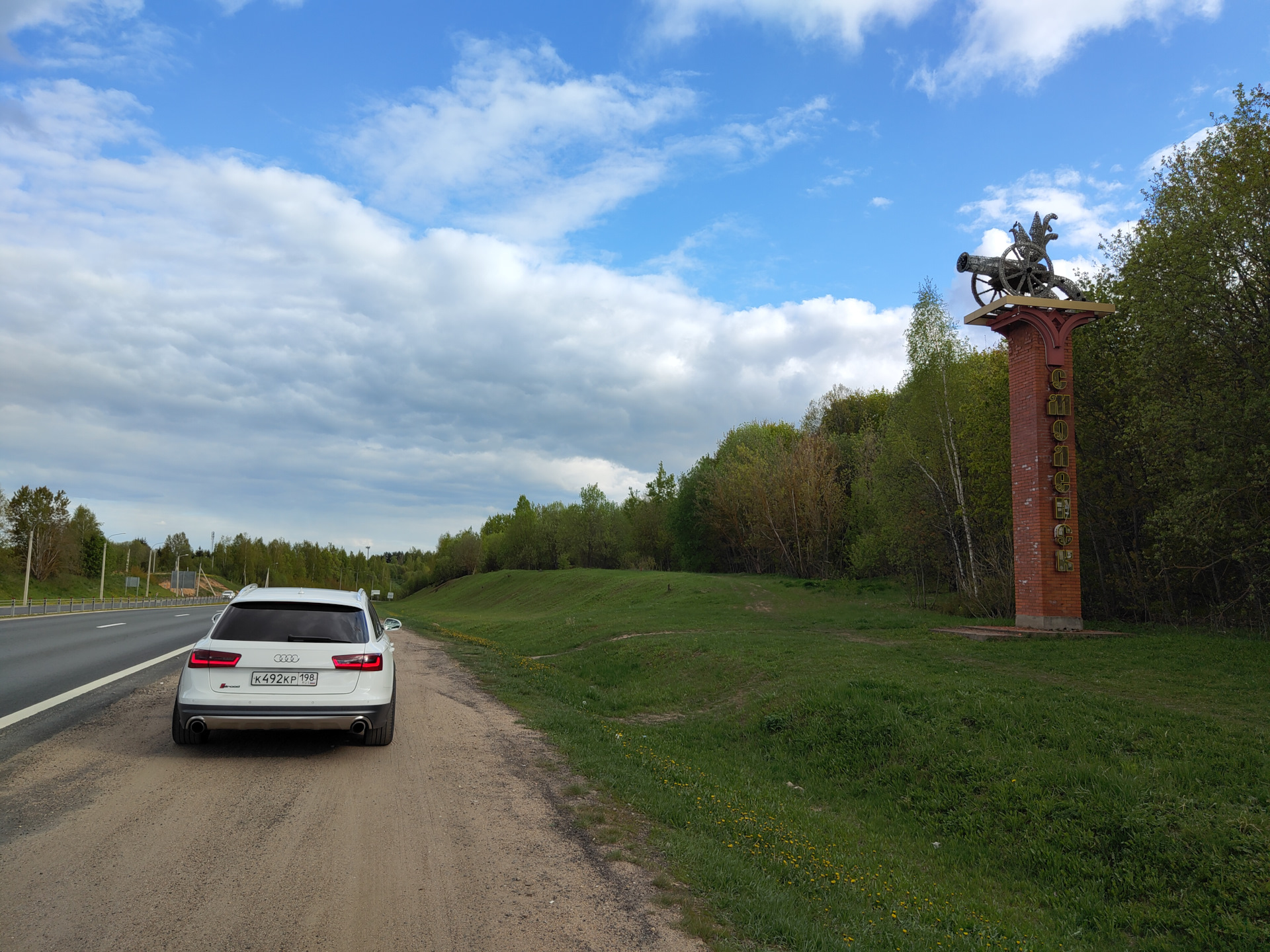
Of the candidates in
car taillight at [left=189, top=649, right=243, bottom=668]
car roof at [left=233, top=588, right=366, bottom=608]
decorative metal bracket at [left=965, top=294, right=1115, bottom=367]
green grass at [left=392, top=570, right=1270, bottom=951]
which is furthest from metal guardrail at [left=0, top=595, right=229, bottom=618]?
decorative metal bracket at [left=965, top=294, right=1115, bottom=367]

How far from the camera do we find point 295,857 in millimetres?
4758

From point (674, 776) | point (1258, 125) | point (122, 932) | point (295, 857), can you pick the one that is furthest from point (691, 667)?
point (1258, 125)

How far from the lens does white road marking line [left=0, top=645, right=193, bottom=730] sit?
858cm

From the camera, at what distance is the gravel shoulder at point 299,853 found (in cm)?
384

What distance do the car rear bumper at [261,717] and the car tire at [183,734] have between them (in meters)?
0.09

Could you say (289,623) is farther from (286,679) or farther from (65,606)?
(65,606)

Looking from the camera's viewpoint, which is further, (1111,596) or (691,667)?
(1111,596)

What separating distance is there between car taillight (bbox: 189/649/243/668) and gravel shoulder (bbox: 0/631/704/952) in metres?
0.92

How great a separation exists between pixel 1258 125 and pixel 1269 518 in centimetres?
877

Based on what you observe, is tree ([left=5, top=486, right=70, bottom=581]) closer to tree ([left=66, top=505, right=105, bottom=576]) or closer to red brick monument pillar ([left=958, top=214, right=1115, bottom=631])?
tree ([left=66, top=505, right=105, bottom=576])

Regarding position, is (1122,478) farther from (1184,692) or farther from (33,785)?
(33,785)

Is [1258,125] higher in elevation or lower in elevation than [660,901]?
higher

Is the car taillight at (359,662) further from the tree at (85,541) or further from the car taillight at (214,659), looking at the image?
the tree at (85,541)

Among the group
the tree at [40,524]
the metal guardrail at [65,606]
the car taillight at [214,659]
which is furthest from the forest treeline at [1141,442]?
the tree at [40,524]
